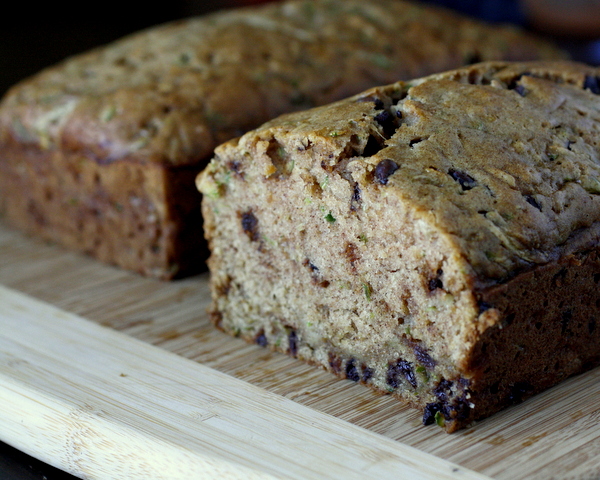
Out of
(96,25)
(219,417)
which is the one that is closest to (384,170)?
(219,417)

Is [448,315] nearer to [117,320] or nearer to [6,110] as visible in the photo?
[117,320]

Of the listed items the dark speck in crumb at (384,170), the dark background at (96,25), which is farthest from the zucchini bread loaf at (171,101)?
the dark speck in crumb at (384,170)

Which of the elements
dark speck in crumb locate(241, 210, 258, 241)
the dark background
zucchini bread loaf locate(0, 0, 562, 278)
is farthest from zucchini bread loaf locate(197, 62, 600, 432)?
the dark background

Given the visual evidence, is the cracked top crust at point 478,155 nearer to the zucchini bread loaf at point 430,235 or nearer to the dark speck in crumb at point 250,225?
the zucchini bread loaf at point 430,235

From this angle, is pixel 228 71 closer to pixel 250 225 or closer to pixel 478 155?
pixel 250 225

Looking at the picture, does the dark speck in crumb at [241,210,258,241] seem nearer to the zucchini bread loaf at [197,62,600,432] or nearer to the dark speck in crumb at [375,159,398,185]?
the zucchini bread loaf at [197,62,600,432]

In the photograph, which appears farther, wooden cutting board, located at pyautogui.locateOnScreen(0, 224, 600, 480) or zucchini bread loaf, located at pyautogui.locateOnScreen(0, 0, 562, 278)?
zucchini bread loaf, located at pyautogui.locateOnScreen(0, 0, 562, 278)
